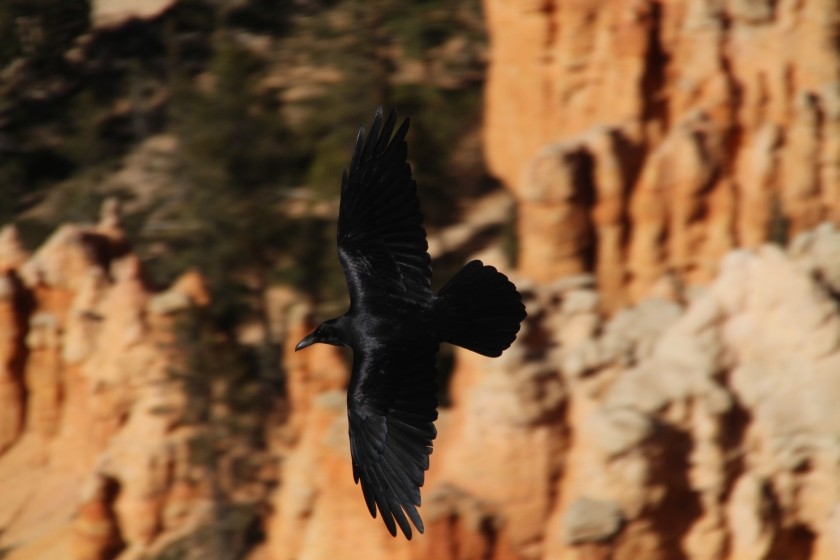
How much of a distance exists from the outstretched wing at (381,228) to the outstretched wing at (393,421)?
17.3 inches

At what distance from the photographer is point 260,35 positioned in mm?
30422

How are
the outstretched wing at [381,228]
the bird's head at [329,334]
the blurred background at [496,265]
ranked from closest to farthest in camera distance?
the outstretched wing at [381,228]
the bird's head at [329,334]
the blurred background at [496,265]

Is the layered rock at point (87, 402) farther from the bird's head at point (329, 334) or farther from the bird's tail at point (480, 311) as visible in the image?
the bird's tail at point (480, 311)

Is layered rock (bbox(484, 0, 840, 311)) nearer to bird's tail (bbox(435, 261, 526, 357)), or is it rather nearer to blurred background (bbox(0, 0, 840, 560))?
blurred background (bbox(0, 0, 840, 560))

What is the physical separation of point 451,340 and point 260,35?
962 inches

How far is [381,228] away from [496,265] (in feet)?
25.3

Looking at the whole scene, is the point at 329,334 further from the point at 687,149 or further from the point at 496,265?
the point at 687,149

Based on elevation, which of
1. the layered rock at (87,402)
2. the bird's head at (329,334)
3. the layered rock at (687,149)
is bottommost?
the layered rock at (87,402)

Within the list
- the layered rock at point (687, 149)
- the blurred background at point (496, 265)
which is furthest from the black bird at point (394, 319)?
the layered rock at point (687, 149)

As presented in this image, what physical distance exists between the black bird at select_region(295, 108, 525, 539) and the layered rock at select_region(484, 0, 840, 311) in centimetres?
904

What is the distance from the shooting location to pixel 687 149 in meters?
16.5

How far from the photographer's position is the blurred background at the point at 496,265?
12.3 m

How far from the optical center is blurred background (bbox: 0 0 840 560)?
40.2ft

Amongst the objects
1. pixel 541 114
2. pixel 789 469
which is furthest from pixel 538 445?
pixel 541 114
